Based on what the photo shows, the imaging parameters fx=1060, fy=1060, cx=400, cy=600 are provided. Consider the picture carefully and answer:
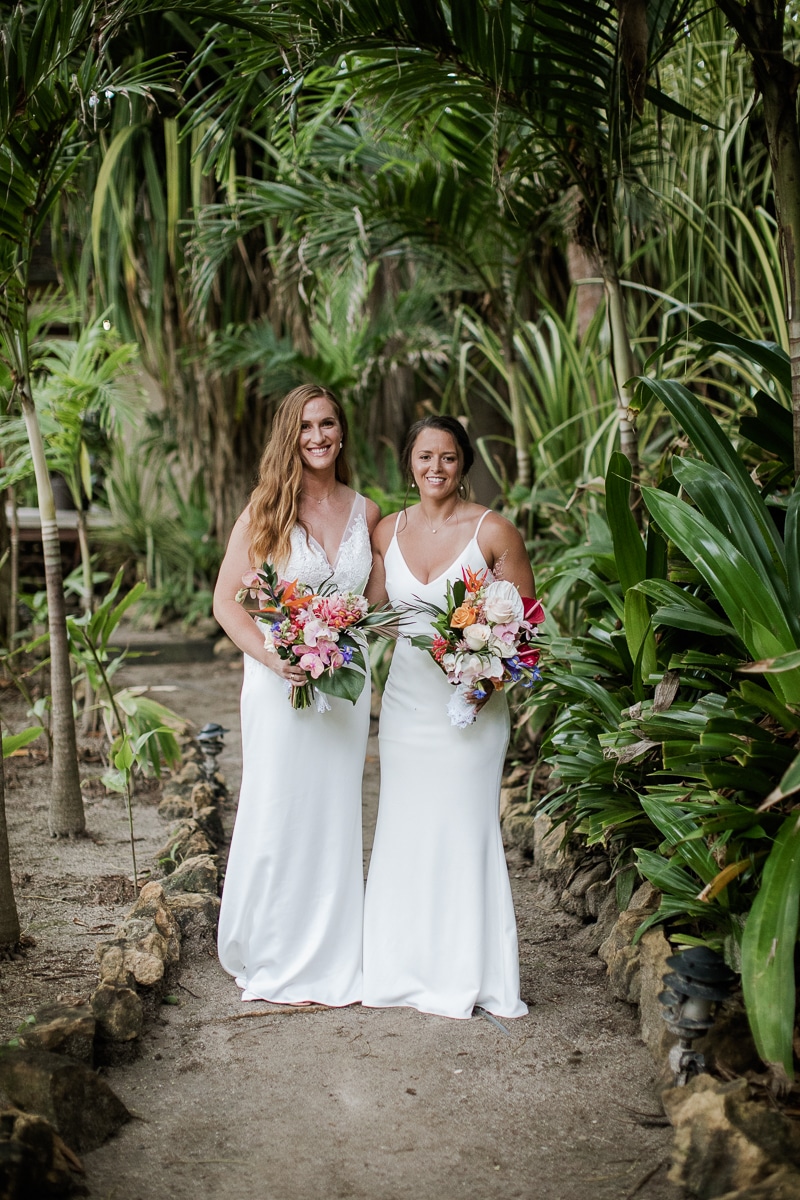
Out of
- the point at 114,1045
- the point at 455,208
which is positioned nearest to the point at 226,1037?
the point at 114,1045

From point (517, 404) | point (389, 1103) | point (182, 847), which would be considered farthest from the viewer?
point (517, 404)

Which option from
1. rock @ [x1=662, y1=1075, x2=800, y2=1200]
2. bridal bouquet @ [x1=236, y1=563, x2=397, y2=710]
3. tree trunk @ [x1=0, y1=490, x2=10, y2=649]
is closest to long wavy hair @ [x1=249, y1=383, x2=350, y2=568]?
bridal bouquet @ [x1=236, y1=563, x2=397, y2=710]

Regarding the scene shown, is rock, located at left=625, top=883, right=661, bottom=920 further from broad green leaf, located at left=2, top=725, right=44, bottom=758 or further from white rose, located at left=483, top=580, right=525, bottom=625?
broad green leaf, located at left=2, top=725, right=44, bottom=758

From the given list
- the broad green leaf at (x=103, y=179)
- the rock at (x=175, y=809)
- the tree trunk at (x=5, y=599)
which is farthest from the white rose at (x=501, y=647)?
the broad green leaf at (x=103, y=179)

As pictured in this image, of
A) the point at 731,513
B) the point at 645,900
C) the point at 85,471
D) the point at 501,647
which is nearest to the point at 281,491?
the point at 501,647

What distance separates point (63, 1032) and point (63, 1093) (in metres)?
0.24

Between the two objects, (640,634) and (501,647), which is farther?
(640,634)

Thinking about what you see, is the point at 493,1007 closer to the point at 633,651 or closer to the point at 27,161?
the point at 633,651

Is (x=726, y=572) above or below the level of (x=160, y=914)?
above

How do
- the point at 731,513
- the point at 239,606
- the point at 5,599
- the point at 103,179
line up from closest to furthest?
the point at 731,513 → the point at 239,606 → the point at 103,179 → the point at 5,599

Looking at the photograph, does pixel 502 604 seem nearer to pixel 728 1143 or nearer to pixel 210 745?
pixel 728 1143

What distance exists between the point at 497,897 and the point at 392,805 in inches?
Answer: 15.9

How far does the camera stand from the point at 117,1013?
8.60 ft

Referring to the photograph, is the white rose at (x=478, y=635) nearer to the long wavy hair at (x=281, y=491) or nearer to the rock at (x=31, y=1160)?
the long wavy hair at (x=281, y=491)
